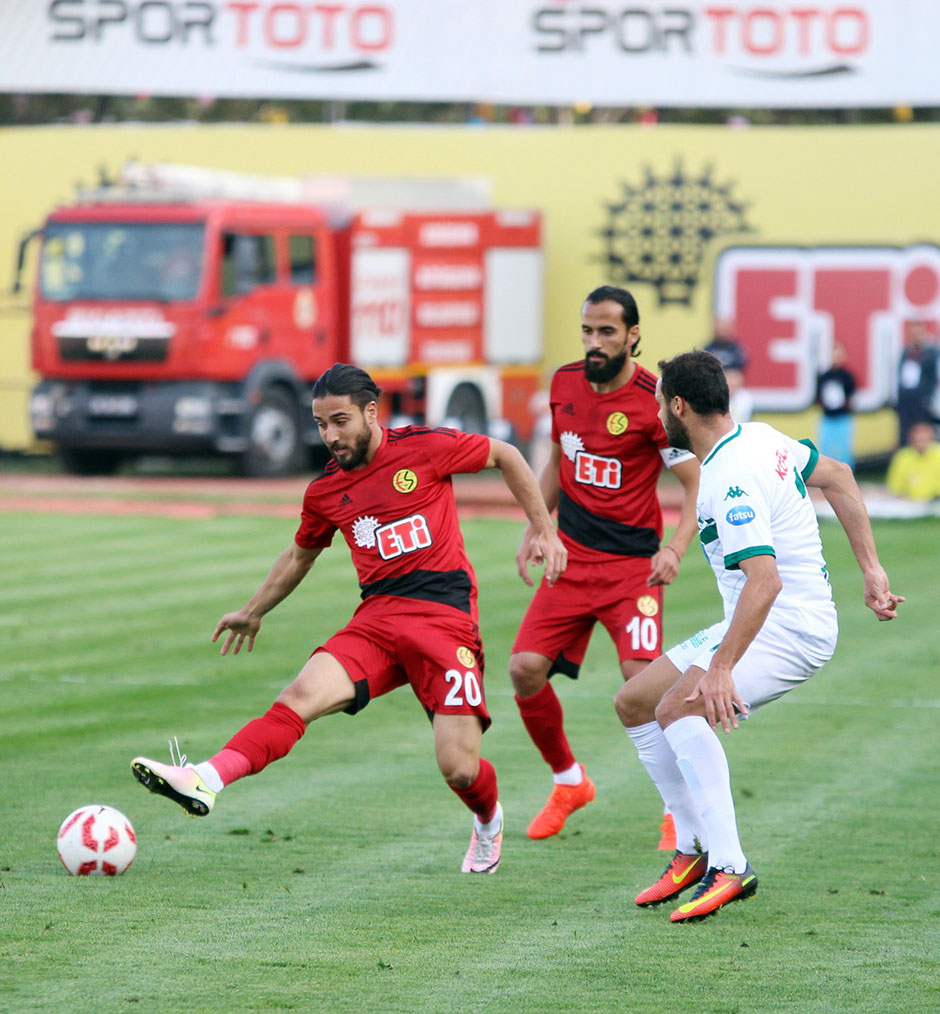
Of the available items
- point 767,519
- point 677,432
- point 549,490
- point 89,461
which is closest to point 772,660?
point 767,519

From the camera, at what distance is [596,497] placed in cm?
769

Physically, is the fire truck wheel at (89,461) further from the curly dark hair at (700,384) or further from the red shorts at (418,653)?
the curly dark hair at (700,384)

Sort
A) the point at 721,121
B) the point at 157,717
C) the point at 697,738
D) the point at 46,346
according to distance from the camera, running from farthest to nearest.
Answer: the point at 721,121
the point at 46,346
the point at 157,717
the point at 697,738

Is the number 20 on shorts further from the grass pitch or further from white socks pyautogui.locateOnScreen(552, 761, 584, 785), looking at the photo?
white socks pyautogui.locateOnScreen(552, 761, 584, 785)

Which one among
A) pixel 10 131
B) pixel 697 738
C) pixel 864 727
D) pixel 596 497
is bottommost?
pixel 864 727

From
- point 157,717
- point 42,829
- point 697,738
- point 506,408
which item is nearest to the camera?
point 697,738

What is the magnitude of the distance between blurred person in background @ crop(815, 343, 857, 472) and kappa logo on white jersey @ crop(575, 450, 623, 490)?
15.9 metres

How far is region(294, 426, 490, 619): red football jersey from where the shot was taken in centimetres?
664

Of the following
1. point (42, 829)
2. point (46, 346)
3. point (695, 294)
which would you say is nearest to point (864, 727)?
point (42, 829)

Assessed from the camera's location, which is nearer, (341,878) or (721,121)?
(341,878)

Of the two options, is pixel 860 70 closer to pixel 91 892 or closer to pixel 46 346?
pixel 46 346

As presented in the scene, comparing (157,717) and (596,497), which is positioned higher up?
(596,497)

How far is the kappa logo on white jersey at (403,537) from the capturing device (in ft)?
21.8

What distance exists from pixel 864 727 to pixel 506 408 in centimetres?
1657
